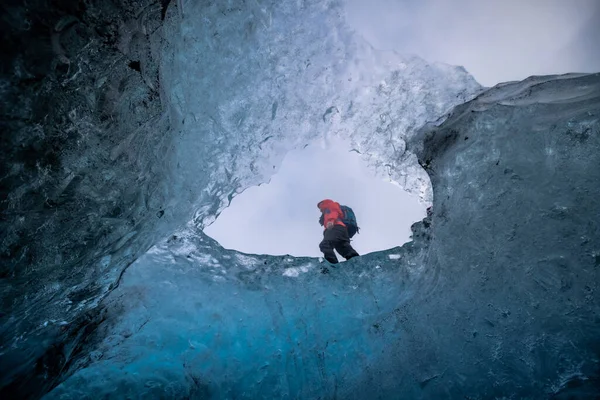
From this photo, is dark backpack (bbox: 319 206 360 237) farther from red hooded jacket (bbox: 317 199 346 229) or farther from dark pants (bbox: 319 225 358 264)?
dark pants (bbox: 319 225 358 264)

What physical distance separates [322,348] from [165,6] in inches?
138

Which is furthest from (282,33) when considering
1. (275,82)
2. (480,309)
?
(480,309)

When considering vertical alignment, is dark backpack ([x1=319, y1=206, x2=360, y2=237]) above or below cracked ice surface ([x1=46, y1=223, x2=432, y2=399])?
above

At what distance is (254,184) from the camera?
13.0 ft

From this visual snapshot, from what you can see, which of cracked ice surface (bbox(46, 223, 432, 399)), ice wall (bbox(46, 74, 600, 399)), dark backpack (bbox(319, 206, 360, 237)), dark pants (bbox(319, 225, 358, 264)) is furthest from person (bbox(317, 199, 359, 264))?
ice wall (bbox(46, 74, 600, 399))

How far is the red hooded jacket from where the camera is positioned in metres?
7.06

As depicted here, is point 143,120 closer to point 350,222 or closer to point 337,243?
point 337,243

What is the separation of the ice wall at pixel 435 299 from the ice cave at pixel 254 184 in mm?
16

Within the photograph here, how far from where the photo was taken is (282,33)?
2930 mm

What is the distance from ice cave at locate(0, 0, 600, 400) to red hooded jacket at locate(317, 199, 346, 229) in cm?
280

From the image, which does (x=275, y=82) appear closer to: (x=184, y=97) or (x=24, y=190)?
(x=184, y=97)

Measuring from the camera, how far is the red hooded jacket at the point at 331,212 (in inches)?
278

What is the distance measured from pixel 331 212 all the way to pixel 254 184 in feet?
11.9

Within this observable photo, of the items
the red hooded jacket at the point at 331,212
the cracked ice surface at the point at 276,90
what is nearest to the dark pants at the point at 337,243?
the red hooded jacket at the point at 331,212
